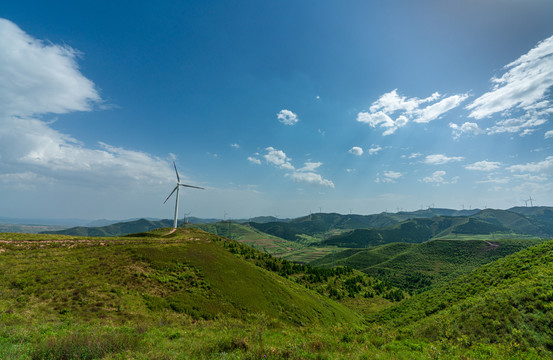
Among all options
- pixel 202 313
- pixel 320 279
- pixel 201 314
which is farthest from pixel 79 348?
pixel 320 279

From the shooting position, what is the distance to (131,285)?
33.3 metres

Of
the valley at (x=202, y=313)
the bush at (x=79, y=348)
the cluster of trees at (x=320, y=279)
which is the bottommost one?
the cluster of trees at (x=320, y=279)

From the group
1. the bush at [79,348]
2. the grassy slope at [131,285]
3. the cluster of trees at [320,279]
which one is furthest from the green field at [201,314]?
the cluster of trees at [320,279]

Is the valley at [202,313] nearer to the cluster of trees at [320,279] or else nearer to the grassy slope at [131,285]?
the grassy slope at [131,285]

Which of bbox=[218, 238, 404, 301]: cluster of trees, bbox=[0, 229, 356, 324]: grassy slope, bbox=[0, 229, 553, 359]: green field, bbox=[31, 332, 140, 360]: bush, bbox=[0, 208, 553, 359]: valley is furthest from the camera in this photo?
bbox=[218, 238, 404, 301]: cluster of trees

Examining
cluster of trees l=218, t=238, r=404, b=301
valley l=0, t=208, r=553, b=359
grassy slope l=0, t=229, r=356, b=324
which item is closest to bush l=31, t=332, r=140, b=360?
valley l=0, t=208, r=553, b=359

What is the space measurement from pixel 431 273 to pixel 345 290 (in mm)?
132052

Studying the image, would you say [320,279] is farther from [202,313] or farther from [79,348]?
[79,348]

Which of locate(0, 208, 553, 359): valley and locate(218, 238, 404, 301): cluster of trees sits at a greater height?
locate(0, 208, 553, 359): valley

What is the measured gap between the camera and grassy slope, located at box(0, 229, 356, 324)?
26.0 metres

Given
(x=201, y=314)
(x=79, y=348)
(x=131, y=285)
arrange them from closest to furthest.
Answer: (x=79, y=348) < (x=201, y=314) < (x=131, y=285)

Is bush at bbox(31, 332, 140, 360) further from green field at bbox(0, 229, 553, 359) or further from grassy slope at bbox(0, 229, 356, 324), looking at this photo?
grassy slope at bbox(0, 229, 356, 324)

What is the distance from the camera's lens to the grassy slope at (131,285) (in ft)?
85.3

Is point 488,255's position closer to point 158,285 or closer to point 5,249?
point 158,285
